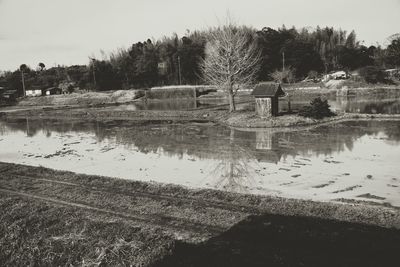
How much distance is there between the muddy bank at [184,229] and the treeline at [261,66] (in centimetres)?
5771

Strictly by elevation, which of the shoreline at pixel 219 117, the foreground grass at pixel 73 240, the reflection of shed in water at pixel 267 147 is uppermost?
the shoreline at pixel 219 117

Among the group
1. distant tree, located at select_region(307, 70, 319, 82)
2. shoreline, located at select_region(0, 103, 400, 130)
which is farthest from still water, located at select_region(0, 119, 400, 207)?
distant tree, located at select_region(307, 70, 319, 82)

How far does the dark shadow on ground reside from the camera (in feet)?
23.7

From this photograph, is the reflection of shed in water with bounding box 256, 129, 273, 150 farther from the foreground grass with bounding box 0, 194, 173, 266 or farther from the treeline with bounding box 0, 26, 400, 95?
the treeline with bounding box 0, 26, 400, 95

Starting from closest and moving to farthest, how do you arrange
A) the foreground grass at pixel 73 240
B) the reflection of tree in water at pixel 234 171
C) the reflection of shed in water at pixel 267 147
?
the foreground grass at pixel 73 240 < the reflection of tree in water at pixel 234 171 < the reflection of shed in water at pixel 267 147

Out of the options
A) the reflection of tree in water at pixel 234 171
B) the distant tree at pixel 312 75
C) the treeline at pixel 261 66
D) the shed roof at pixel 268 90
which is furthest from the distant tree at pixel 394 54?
the reflection of tree in water at pixel 234 171

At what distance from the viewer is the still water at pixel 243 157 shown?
42.3ft

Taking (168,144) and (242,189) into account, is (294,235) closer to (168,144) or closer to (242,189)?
(242,189)

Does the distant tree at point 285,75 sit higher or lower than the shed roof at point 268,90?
higher

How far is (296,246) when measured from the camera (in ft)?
25.6

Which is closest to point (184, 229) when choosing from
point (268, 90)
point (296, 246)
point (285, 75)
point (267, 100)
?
point (296, 246)

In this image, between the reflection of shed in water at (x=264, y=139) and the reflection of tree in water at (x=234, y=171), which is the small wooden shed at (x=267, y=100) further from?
the reflection of tree in water at (x=234, y=171)

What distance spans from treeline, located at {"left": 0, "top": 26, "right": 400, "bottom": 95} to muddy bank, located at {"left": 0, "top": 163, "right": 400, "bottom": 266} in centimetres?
5771

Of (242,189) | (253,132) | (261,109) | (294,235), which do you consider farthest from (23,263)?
(261,109)
